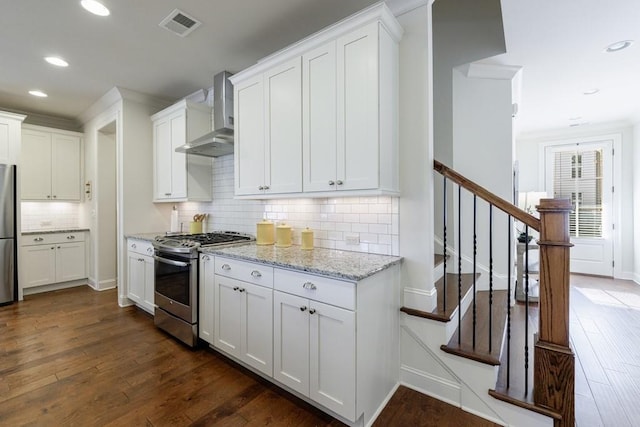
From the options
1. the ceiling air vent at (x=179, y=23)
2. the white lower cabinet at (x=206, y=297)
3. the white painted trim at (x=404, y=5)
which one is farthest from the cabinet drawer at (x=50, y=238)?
the white painted trim at (x=404, y=5)

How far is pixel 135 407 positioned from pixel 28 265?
155 inches

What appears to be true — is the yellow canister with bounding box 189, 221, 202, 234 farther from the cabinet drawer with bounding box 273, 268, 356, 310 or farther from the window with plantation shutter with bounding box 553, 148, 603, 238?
the window with plantation shutter with bounding box 553, 148, 603, 238

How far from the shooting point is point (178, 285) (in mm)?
2787

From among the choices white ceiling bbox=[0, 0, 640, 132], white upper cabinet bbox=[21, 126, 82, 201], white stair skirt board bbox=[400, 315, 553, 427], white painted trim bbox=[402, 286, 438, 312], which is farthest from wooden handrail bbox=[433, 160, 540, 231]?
white upper cabinet bbox=[21, 126, 82, 201]

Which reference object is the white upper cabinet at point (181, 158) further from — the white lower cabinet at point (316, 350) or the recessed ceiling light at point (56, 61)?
the white lower cabinet at point (316, 350)

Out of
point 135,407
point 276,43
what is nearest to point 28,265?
point 135,407

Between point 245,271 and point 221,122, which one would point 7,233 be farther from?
point 245,271

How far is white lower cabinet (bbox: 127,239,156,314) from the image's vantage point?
3387 mm

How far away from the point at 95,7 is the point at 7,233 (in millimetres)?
3485

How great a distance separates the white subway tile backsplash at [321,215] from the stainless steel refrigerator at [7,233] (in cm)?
270

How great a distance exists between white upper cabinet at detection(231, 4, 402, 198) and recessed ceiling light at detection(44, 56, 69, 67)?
7.31 feet

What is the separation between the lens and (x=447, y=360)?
1981 mm

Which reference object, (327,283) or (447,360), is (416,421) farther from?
(327,283)

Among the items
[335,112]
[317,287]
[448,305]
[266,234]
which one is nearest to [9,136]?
[266,234]
